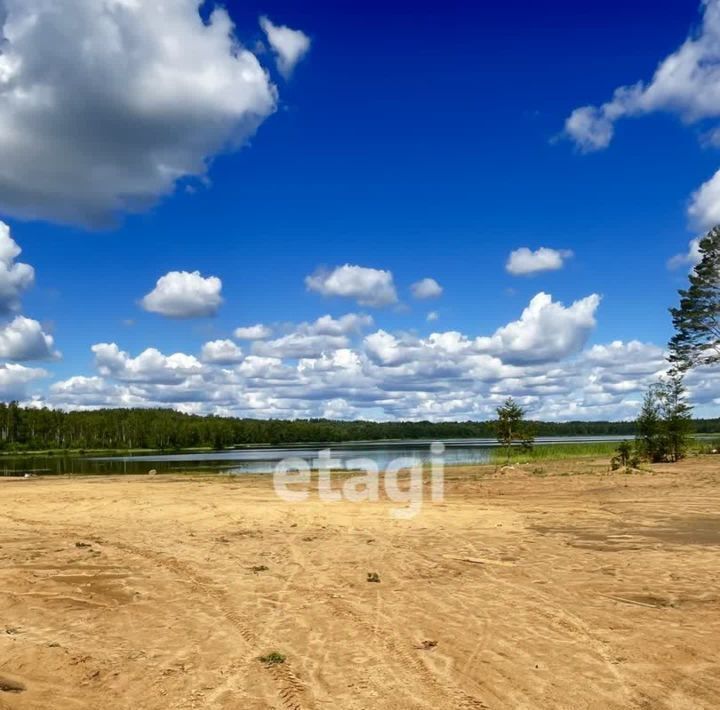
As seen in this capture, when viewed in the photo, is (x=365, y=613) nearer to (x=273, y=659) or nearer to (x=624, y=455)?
(x=273, y=659)

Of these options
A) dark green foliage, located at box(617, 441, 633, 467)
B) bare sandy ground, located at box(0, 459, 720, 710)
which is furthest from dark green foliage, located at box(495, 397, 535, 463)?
bare sandy ground, located at box(0, 459, 720, 710)

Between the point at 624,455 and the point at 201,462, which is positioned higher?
the point at 624,455

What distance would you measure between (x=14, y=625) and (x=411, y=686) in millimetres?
4974

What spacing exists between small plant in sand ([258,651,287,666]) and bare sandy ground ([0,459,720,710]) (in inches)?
3.1

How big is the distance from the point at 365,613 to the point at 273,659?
197 cm

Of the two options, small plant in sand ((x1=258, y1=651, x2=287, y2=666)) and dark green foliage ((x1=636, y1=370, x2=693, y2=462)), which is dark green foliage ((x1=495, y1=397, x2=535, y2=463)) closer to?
dark green foliage ((x1=636, y1=370, x2=693, y2=462))

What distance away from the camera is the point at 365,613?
318 inches

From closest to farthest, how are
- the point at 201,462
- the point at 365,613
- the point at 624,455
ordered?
the point at 365,613 → the point at 624,455 → the point at 201,462

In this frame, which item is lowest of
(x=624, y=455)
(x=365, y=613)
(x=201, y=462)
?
(x=201, y=462)

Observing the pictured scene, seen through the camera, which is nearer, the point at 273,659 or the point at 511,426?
the point at 273,659

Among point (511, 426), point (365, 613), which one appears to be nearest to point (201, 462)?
point (511, 426)

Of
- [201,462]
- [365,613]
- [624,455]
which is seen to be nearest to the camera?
[365,613]

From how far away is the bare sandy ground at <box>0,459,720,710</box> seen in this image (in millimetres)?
5645

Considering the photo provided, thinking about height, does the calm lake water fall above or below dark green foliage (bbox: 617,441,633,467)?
below
